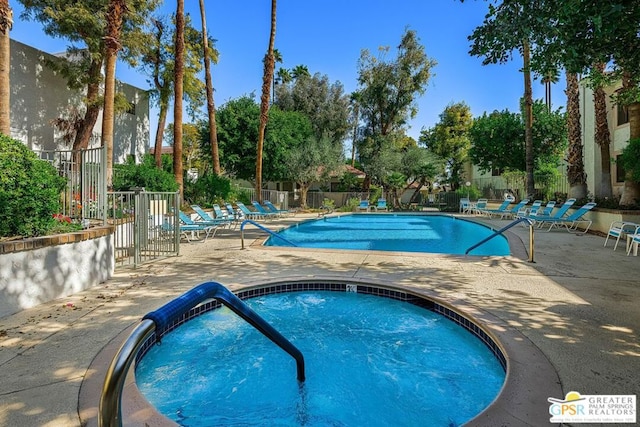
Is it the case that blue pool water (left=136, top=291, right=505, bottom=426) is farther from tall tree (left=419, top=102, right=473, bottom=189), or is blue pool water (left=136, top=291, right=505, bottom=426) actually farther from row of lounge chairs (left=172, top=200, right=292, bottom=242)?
tall tree (left=419, top=102, right=473, bottom=189)

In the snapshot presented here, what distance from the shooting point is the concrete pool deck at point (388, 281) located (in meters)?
2.81

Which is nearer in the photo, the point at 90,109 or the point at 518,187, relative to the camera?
the point at 90,109

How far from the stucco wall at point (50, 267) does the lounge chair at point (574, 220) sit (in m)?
13.6

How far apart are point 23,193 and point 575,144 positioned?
60.8 ft

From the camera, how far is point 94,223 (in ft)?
21.8

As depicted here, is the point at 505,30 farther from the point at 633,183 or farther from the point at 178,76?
the point at 178,76

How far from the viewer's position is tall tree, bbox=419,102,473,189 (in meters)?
33.2

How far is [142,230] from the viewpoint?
769cm

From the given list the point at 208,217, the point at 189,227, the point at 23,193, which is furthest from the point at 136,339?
the point at 208,217

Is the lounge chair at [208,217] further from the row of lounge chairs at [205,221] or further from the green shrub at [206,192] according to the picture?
the green shrub at [206,192]

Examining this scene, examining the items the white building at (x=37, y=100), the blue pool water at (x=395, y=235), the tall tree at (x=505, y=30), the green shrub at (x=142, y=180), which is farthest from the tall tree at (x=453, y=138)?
the tall tree at (x=505, y=30)

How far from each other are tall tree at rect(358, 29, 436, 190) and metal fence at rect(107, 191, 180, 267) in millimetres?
20886

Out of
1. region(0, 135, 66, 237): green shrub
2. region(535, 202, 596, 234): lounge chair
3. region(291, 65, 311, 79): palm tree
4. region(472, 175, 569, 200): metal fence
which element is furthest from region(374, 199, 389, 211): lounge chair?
region(291, 65, 311, 79): palm tree

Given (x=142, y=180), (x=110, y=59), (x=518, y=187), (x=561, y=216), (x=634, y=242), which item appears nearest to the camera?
(x=634, y=242)
